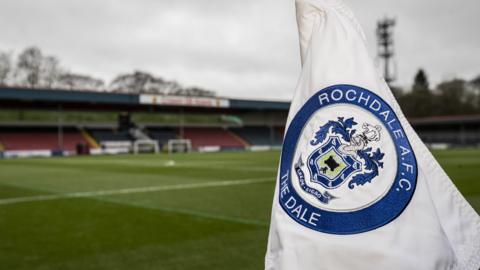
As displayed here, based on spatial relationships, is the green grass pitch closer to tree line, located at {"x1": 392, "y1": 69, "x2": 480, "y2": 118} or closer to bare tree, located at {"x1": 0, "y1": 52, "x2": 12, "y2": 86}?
bare tree, located at {"x1": 0, "y1": 52, "x2": 12, "y2": 86}

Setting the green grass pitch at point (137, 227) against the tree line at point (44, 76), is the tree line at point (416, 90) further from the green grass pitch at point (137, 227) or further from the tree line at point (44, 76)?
the green grass pitch at point (137, 227)

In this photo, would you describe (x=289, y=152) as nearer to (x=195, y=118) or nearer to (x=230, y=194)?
(x=230, y=194)

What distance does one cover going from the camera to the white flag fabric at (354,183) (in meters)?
1.62

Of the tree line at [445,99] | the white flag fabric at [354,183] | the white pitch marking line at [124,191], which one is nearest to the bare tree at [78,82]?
the tree line at [445,99]

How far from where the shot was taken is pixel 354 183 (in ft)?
5.49

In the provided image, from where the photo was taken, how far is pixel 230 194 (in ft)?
30.3

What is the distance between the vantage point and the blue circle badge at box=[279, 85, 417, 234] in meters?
1.65

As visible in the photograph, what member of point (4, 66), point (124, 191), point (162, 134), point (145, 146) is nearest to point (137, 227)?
point (124, 191)

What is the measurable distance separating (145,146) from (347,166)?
43.2 meters

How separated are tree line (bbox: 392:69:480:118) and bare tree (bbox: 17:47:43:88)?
5039 cm

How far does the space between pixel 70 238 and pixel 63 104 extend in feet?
131

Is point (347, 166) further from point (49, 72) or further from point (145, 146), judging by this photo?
point (49, 72)

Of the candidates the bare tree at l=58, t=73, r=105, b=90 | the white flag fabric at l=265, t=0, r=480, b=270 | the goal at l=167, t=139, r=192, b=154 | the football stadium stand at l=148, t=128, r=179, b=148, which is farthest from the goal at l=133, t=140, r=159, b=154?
the white flag fabric at l=265, t=0, r=480, b=270

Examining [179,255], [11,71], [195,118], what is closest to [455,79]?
[195,118]
